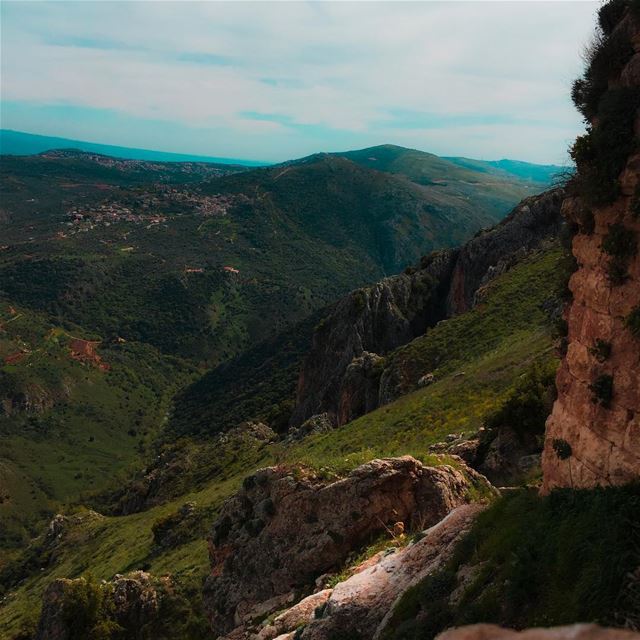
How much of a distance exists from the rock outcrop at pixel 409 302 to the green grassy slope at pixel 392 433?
10.5m

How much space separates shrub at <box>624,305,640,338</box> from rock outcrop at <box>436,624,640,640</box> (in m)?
4.62

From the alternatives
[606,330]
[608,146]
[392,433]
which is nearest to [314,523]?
[606,330]

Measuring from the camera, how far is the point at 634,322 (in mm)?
9125

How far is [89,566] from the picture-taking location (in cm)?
3972

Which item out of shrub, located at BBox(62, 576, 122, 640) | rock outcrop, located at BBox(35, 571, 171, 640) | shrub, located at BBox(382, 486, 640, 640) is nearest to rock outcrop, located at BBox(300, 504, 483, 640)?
shrub, located at BBox(382, 486, 640, 640)

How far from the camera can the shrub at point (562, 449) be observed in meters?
10.6

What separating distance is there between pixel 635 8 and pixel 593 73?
1.29 m

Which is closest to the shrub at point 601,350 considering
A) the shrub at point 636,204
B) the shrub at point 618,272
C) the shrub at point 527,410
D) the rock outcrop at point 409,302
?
the shrub at point 618,272

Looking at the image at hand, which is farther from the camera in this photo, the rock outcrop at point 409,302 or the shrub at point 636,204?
the rock outcrop at point 409,302

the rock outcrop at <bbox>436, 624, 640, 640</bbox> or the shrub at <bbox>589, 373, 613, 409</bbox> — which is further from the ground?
the shrub at <bbox>589, 373, 613, 409</bbox>

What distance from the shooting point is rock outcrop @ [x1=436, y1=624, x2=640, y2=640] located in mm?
6762

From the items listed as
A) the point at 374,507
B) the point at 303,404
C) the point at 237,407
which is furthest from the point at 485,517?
the point at 237,407

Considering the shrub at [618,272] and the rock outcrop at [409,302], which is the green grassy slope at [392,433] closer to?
the rock outcrop at [409,302]

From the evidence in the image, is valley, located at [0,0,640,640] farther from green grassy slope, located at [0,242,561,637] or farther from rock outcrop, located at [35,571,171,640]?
green grassy slope, located at [0,242,561,637]
